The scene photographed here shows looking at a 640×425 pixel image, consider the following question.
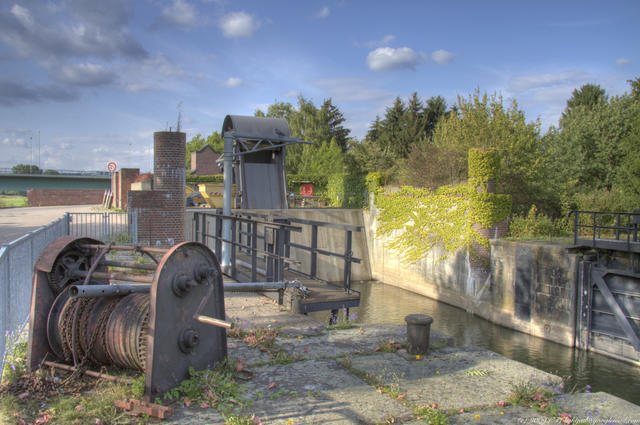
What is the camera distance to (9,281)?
18.3 feet

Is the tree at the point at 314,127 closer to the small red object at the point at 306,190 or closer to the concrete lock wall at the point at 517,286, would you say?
the small red object at the point at 306,190

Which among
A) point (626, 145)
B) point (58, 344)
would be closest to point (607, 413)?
point (58, 344)

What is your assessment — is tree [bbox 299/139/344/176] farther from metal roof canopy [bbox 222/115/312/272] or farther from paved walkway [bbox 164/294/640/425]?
paved walkway [bbox 164/294/640/425]

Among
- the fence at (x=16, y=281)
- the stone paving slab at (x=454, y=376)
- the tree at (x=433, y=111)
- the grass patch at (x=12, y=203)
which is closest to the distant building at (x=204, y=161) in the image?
the grass patch at (x=12, y=203)

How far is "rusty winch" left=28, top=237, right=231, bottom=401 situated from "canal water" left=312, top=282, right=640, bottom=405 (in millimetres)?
3517

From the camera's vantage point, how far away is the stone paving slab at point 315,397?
3.72 metres

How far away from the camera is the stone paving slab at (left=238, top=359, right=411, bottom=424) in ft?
12.2

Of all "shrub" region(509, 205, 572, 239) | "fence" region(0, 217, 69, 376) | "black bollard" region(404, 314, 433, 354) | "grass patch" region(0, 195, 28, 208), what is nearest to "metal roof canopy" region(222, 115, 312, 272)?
"shrub" region(509, 205, 572, 239)

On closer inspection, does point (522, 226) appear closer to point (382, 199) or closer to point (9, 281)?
point (382, 199)

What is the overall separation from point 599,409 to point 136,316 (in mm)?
4045

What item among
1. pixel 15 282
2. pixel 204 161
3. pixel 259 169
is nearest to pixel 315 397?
pixel 15 282

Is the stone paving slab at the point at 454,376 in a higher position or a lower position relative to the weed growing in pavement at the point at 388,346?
lower

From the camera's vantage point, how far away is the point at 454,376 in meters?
4.70

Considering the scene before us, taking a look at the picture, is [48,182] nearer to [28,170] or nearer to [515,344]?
[28,170]
